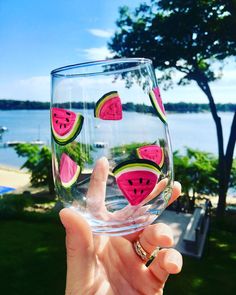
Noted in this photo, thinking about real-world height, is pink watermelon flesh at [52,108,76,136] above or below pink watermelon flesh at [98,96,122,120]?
below

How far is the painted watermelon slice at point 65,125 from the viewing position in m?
0.55

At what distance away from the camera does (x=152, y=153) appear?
56 cm

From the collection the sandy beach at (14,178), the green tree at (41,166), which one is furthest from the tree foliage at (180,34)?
the sandy beach at (14,178)

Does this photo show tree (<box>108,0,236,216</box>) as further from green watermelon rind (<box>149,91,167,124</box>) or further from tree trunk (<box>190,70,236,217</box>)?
green watermelon rind (<box>149,91,167,124</box>)

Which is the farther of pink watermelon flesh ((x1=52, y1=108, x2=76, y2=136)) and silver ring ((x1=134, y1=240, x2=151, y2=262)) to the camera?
silver ring ((x1=134, y1=240, x2=151, y2=262))

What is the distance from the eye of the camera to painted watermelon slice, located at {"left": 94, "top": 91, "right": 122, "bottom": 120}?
530 millimetres

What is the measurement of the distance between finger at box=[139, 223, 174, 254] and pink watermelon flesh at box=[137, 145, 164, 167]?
18 cm

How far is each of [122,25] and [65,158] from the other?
5.46m

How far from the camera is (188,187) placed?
5.56 meters

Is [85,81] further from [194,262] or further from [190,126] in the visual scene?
[190,126]

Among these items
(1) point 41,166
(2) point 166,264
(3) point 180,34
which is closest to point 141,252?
(2) point 166,264

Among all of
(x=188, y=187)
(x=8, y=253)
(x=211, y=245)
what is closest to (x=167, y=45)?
(x=188, y=187)

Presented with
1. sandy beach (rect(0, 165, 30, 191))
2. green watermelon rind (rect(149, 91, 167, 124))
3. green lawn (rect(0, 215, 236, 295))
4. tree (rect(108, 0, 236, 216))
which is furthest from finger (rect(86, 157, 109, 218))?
sandy beach (rect(0, 165, 30, 191))

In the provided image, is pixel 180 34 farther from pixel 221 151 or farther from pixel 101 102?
pixel 101 102
